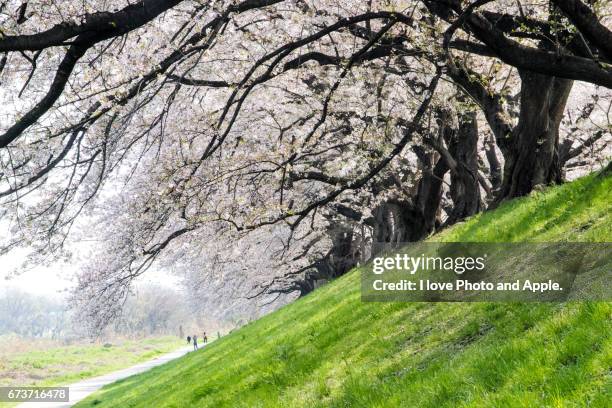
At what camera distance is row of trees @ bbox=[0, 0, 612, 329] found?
721cm

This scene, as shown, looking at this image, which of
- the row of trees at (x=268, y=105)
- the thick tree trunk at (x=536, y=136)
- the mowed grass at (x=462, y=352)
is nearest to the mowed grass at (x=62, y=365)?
the row of trees at (x=268, y=105)

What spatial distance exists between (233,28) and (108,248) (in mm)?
9891

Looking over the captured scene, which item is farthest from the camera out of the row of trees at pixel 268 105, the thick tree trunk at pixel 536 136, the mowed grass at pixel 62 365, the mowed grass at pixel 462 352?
the mowed grass at pixel 62 365

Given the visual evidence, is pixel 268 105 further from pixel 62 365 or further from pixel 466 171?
pixel 62 365

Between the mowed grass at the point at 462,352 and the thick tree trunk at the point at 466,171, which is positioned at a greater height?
the thick tree trunk at the point at 466,171

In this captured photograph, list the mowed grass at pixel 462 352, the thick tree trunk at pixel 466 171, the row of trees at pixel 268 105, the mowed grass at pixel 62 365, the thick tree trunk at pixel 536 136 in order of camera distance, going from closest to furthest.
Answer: the mowed grass at pixel 462 352
the row of trees at pixel 268 105
the thick tree trunk at pixel 536 136
the thick tree trunk at pixel 466 171
the mowed grass at pixel 62 365

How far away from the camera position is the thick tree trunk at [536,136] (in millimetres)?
10547

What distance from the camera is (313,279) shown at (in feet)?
142

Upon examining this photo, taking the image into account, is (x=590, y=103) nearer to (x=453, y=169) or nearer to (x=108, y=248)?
(x=453, y=169)

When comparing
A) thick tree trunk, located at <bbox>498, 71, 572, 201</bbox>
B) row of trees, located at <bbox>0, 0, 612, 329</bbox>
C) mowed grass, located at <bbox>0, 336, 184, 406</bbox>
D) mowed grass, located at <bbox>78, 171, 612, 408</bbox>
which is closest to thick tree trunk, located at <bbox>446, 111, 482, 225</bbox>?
row of trees, located at <bbox>0, 0, 612, 329</bbox>

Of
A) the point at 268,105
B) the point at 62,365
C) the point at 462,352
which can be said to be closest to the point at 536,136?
the point at 462,352

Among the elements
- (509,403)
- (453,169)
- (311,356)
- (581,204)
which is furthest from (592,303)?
(453,169)

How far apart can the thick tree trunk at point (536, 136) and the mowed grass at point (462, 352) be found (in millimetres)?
1186

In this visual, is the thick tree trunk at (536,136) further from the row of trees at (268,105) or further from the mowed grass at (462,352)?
the mowed grass at (462,352)
